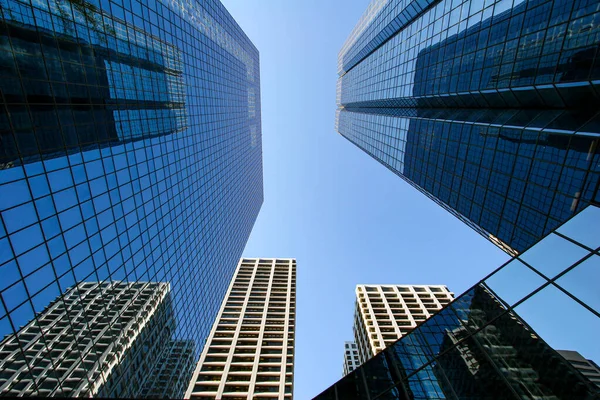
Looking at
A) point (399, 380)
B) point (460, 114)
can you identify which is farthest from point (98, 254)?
point (460, 114)

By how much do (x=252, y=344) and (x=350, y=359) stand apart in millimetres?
48309

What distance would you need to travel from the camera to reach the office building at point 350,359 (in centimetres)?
10144

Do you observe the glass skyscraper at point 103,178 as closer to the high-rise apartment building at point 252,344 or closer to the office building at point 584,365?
the high-rise apartment building at point 252,344

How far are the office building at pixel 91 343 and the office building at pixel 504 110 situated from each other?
34356mm

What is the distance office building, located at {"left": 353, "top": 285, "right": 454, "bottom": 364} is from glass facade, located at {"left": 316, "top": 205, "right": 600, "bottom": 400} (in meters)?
63.3

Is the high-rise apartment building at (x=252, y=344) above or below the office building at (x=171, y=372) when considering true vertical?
below

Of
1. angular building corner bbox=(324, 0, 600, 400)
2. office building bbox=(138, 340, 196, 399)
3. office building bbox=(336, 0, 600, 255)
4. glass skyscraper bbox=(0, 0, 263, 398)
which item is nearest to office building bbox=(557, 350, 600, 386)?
angular building corner bbox=(324, 0, 600, 400)

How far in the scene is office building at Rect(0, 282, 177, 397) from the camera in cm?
1878

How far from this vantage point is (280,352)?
72.2 meters

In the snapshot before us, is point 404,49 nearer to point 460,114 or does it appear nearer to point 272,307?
point 460,114

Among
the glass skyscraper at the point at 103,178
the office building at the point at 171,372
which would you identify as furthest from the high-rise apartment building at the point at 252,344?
the glass skyscraper at the point at 103,178

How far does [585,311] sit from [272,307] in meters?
85.0

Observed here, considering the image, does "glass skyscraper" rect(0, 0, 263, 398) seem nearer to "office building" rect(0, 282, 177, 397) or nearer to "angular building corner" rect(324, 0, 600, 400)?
"office building" rect(0, 282, 177, 397)

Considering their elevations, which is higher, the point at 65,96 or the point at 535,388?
the point at 65,96
